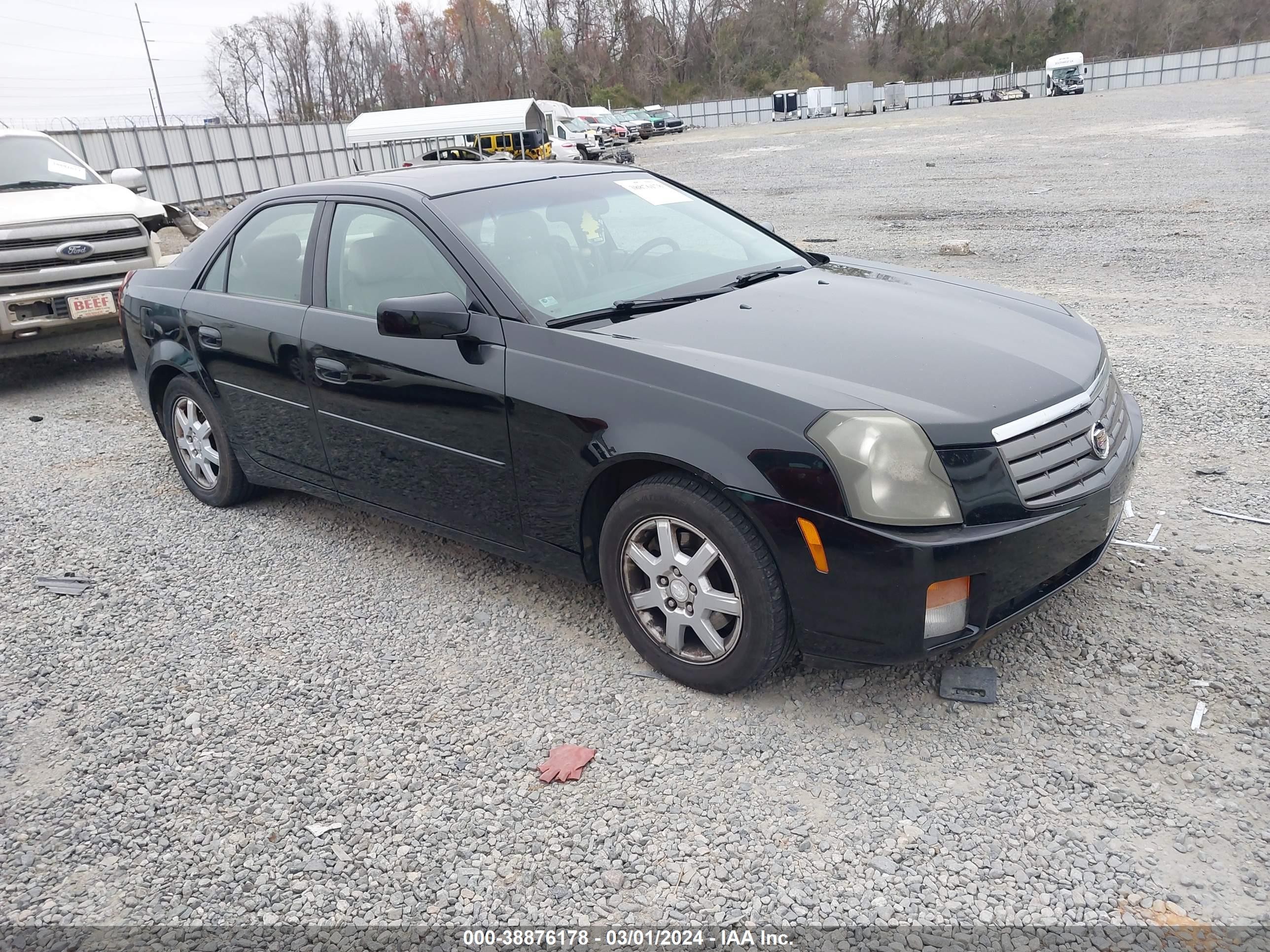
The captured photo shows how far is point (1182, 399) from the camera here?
18.6 feet

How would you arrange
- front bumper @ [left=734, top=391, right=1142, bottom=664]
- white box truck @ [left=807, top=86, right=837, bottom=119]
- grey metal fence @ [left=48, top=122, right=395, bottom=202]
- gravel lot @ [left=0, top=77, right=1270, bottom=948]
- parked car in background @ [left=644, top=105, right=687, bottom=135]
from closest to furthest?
1. gravel lot @ [left=0, top=77, right=1270, bottom=948]
2. front bumper @ [left=734, top=391, right=1142, bottom=664]
3. grey metal fence @ [left=48, top=122, right=395, bottom=202]
4. parked car in background @ [left=644, top=105, right=687, bottom=135]
5. white box truck @ [left=807, top=86, right=837, bottom=119]

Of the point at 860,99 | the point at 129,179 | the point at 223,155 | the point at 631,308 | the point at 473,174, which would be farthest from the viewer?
the point at 860,99

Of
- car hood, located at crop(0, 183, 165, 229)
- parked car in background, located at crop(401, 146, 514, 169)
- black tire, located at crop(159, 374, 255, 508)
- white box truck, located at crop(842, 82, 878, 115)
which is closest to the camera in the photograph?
black tire, located at crop(159, 374, 255, 508)

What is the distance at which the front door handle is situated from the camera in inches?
155

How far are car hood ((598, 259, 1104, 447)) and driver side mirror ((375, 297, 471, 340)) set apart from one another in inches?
20.6

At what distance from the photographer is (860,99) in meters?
71.1

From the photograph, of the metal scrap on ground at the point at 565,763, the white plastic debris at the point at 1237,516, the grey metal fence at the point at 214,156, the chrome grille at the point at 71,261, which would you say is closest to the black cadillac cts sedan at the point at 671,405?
the metal scrap on ground at the point at 565,763

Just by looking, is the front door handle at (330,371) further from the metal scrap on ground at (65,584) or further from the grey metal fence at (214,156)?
the grey metal fence at (214,156)

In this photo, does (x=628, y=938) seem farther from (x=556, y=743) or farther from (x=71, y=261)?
(x=71, y=261)

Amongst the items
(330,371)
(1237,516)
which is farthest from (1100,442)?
(330,371)

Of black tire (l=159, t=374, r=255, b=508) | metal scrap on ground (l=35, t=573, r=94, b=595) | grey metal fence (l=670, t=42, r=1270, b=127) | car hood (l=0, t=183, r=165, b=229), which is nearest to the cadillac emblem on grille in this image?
black tire (l=159, t=374, r=255, b=508)

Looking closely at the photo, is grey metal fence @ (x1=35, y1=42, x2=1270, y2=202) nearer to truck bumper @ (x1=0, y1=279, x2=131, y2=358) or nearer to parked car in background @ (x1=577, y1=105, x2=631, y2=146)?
truck bumper @ (x1=0, y1=279, x2=131, y2=358)

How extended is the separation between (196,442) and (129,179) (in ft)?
19.1

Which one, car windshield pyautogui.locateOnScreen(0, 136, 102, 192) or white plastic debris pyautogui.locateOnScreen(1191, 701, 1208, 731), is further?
car windshield pyautogui.locateOnScreen(0, 136, 102, 192)
